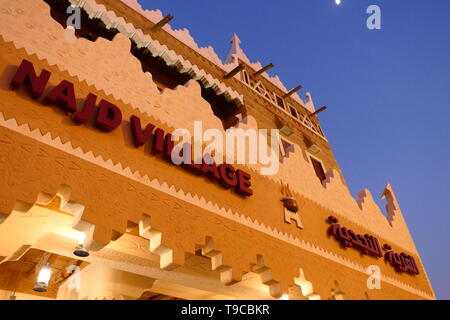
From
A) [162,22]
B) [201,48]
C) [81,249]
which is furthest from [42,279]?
[201,48]

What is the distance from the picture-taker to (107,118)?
195 inches

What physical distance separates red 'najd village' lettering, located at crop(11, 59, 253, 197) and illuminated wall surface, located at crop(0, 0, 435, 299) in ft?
0.07

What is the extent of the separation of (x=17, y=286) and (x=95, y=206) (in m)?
5.53

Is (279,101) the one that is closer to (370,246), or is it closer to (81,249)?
(370,246)

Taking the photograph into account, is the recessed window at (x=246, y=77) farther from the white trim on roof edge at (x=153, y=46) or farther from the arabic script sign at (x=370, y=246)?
the arabic script sign at (x=370, y=246)

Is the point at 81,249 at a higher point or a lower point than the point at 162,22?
lower

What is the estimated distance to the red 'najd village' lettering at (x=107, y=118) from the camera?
4.46 meters

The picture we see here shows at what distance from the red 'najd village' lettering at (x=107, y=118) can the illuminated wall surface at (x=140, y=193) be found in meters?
0.02

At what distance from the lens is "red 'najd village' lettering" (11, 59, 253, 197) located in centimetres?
446

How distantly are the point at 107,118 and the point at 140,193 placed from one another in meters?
1.14
